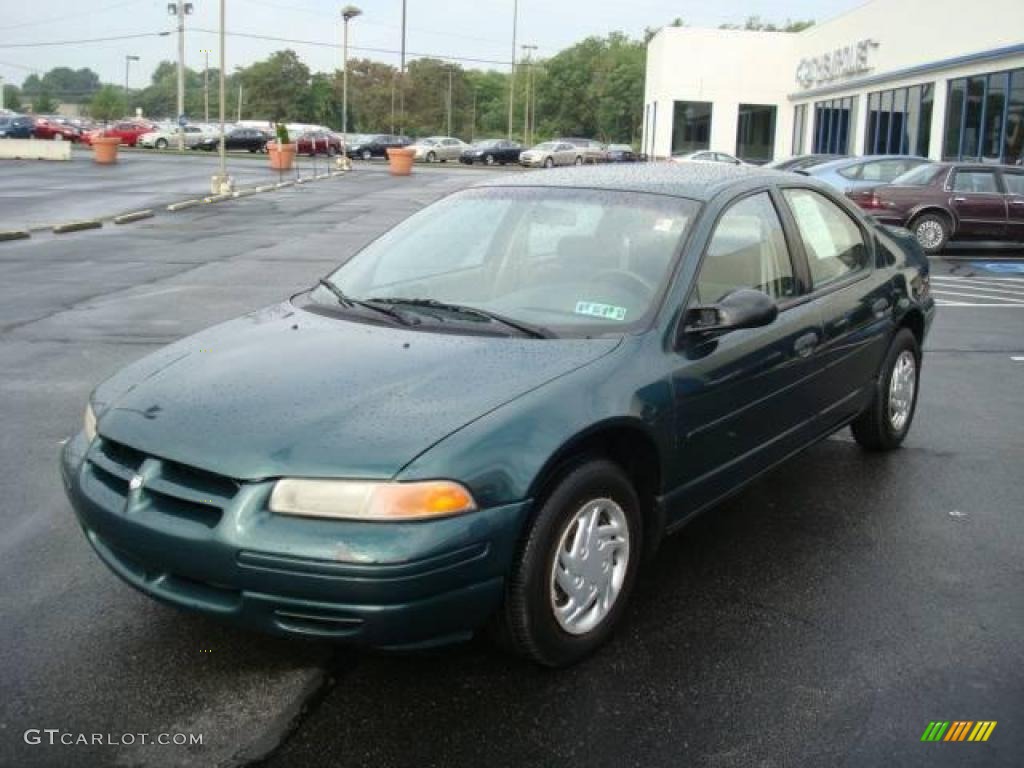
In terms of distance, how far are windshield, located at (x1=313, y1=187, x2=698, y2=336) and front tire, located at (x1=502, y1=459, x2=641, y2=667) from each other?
62 cm

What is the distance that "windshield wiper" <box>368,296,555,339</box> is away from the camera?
3.81 metres

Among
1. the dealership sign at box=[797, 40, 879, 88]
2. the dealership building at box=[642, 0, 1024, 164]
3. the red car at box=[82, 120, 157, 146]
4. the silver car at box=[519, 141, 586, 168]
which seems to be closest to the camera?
the dealership building at box=[642, 0, 1024, 164]

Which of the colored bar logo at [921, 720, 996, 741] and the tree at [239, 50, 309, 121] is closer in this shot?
the colored bar logo at [921, 720, 996, 741]

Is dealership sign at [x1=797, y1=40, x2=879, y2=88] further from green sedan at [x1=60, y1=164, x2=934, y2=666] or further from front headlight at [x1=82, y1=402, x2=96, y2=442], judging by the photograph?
front headlight at [x1=82, y1=402, x2=96, y2=442]

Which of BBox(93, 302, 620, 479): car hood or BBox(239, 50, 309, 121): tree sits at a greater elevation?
BBox(239, 50, 309, 121): tree

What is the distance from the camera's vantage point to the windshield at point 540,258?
13.1 ft

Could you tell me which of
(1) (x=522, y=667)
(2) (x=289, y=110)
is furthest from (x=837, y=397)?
(2) (x=289, y=110)

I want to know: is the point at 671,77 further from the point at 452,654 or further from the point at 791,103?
the point at 452,654

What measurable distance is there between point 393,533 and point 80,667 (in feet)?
3.94

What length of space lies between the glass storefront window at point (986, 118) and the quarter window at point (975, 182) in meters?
6.59

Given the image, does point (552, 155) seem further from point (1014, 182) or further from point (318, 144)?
point (1014, 182)

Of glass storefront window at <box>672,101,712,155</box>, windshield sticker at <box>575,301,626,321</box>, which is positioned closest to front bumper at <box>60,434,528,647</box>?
windshield sticker at <box>575,301,626,321</box>

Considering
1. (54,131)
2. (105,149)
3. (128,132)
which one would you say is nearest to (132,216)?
(105,149)

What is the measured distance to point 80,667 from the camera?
3.38 metres
